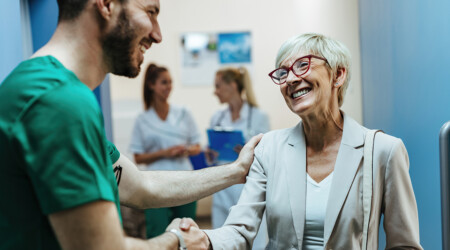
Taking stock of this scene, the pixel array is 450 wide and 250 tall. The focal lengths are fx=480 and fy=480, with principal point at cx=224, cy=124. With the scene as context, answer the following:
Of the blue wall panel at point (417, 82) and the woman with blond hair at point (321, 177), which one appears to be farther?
the blue wall panel at point (417, 82)

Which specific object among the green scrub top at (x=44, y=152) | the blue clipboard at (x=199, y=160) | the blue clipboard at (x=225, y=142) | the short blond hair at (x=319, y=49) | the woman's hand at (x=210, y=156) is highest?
the short blond hair at (x=319, y=49)

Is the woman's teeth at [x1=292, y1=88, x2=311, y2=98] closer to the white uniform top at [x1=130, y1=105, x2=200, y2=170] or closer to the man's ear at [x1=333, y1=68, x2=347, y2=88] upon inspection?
the man's ear at [x1=333, y1=68, x2=347, y2=88]

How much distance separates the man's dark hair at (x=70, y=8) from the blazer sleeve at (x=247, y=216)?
1.05 meters

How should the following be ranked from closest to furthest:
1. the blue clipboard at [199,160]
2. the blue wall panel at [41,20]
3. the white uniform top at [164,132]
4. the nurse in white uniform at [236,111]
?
1. the blue wall panel at [41,20]
2. the nurse in white uniform at [236,111]
3. the white uniform top at [164,132]
4. the blue clipboard at [199,160]

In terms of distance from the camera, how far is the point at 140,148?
4633mm

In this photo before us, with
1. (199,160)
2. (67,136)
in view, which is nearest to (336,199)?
(67,136)

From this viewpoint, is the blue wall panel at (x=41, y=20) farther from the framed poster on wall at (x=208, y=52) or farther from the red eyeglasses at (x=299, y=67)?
the framed poster on wall at (x=208, y=52)

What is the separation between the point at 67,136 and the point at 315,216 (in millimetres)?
1141

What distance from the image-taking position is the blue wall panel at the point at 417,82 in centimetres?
225

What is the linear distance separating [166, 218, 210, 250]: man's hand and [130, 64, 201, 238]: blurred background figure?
2587 mm

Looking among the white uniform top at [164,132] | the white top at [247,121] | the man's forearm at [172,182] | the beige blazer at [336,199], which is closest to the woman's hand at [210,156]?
the white uniform top at [164,132]

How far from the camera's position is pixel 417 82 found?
2539 mm

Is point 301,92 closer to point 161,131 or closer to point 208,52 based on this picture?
point 161,131

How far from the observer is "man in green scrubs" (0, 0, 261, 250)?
3.39ft
